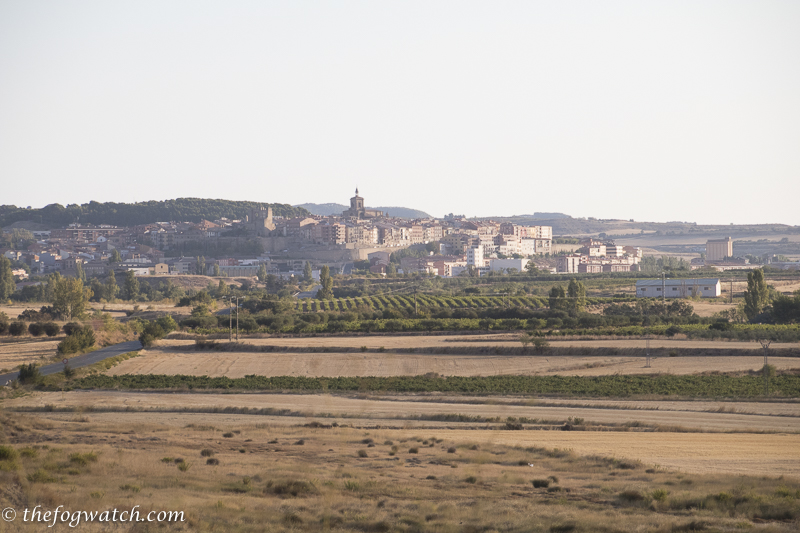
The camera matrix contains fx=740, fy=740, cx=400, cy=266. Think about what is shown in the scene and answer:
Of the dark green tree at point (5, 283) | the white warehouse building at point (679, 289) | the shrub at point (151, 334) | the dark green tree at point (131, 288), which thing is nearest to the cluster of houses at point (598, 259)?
the white warehouse building at point (679, 289)

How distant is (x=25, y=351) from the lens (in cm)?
3816

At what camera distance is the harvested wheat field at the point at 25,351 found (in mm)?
35000

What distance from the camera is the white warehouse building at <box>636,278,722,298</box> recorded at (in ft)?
219

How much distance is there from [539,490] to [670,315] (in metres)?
40.8

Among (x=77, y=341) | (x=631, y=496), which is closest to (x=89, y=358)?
(x=77, y=341)

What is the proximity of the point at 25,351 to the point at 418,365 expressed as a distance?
20.7m

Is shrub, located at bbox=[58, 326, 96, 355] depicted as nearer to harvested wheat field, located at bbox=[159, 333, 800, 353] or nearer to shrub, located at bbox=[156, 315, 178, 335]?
harvested wheat field, located at bbox=[159, 333, 800, 353]

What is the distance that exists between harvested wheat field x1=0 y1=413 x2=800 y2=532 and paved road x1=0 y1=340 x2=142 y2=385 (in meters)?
14.4

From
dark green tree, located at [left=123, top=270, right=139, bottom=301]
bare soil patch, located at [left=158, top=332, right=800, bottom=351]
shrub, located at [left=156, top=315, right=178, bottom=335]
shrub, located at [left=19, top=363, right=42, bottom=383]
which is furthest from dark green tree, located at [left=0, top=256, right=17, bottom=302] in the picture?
shrub, located at [left=19, top=363, right=42, bottom=383]

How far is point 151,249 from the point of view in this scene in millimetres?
143750

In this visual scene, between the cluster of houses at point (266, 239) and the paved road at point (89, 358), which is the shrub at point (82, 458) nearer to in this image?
the paved road at point (89, 358)

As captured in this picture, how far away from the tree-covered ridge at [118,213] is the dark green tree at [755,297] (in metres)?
154

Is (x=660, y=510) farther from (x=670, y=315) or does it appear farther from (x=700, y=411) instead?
(x=670, y=315)

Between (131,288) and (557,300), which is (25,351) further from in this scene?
(131,288)
